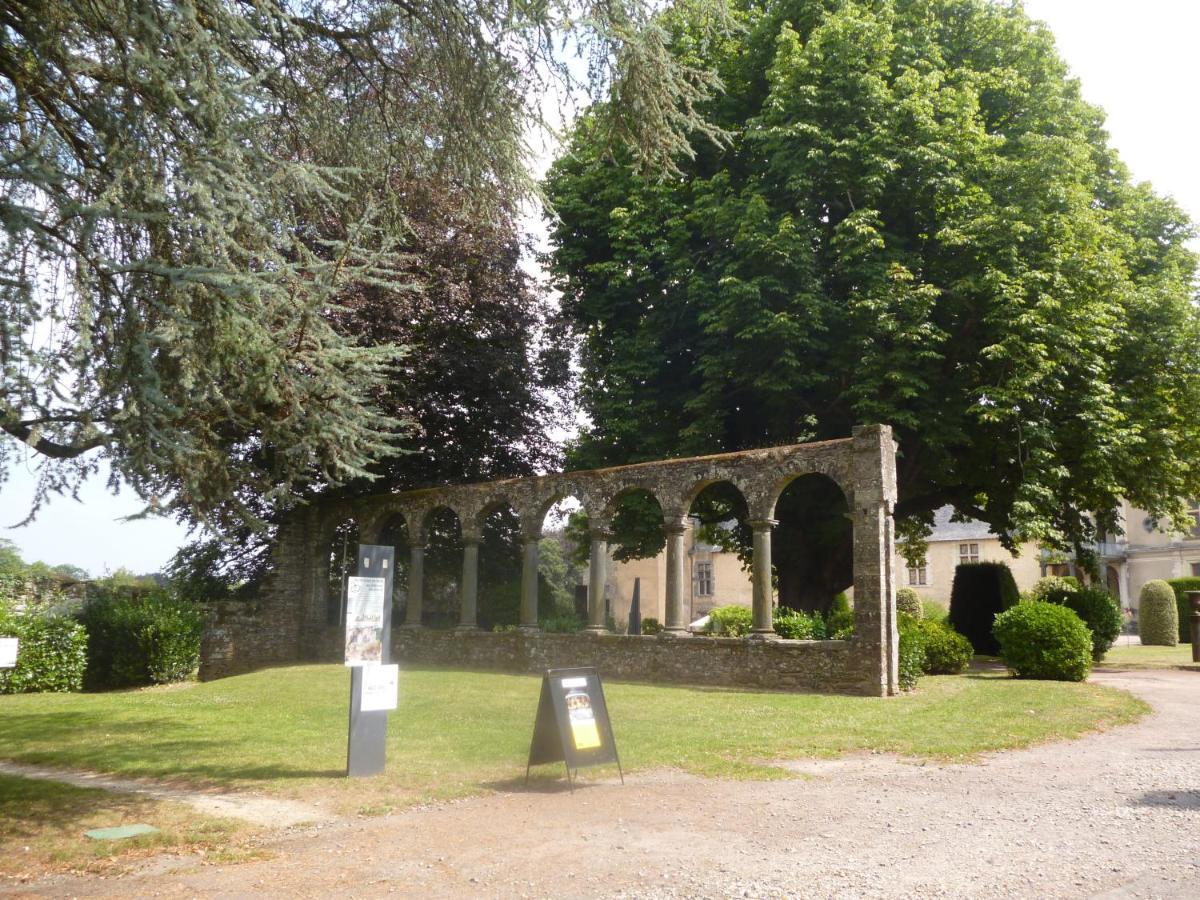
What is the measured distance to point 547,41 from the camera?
8.11m

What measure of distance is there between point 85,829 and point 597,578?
40.6 feet

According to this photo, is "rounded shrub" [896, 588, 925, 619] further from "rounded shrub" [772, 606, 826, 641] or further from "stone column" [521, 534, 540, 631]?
"stone column" [521, 534, 540, 631]

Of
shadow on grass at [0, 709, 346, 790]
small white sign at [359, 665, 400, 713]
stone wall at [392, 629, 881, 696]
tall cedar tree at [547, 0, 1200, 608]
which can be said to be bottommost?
shadow on grass at [0, 709, 346, 790]

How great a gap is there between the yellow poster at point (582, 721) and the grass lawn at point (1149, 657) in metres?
17.6

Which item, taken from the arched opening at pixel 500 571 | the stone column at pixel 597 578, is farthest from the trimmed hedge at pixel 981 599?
the arched opening at pixel 500 571

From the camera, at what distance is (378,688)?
794 centimetres

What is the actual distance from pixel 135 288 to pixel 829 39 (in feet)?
49.5

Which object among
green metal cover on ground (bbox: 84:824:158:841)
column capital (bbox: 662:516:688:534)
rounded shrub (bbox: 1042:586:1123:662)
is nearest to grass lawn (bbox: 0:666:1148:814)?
green metal cover on ground (bbox: 84:824:158:841)

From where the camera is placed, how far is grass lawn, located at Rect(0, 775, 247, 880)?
18.0ft

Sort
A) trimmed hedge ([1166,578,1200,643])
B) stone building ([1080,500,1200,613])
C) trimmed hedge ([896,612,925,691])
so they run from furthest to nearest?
stone building ([1080,500,1200,613]) < trimmed hedge ([1166,578,1200,643]) < trimmed hedge ([896,612,925,691])

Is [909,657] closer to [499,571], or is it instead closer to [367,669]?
[367,669]

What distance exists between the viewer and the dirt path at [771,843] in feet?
16.0

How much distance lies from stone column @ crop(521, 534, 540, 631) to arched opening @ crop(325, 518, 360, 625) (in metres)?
4.99

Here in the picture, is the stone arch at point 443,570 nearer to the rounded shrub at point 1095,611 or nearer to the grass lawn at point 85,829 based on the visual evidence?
the rounded shrub at point 1095,611
